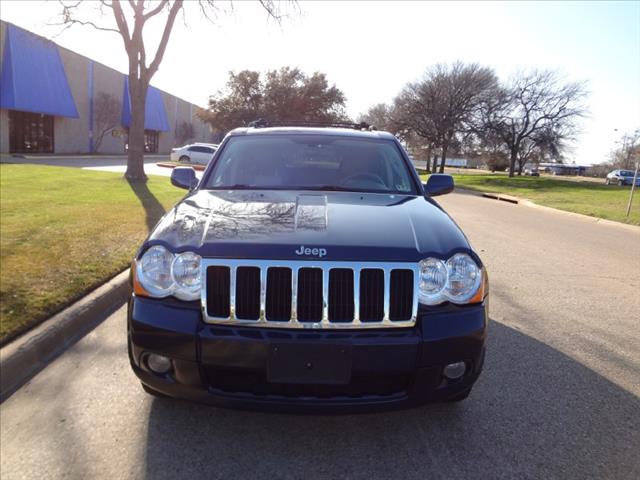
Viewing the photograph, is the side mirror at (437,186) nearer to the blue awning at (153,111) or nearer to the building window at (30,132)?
the building window at (30,132)

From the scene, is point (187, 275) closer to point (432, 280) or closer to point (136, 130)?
point (432, 280)

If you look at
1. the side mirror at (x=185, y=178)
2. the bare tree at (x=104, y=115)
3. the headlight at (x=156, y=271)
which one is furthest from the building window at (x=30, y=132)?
the headlight at (x=156, y=271)

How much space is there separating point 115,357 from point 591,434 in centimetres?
314

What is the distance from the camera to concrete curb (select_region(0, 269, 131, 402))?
3.08 meters

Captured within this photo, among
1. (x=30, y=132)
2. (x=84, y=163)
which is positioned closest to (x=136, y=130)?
(x=84, y=163)

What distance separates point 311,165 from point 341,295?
5.93 ft

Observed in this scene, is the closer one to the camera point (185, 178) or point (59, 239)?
point (185, 178)

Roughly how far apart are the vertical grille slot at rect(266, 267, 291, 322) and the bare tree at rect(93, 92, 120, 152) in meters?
42.5

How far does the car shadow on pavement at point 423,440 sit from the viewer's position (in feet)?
7.73

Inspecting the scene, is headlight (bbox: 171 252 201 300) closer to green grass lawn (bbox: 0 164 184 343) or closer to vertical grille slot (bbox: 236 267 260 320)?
vertical grille slot (bbox: 236 267 260 320)

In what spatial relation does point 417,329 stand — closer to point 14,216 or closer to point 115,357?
point 115,357

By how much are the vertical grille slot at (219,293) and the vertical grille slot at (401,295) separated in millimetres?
800

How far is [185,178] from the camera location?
4156 millimetres

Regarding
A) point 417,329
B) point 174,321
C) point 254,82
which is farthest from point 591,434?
point 254,82
